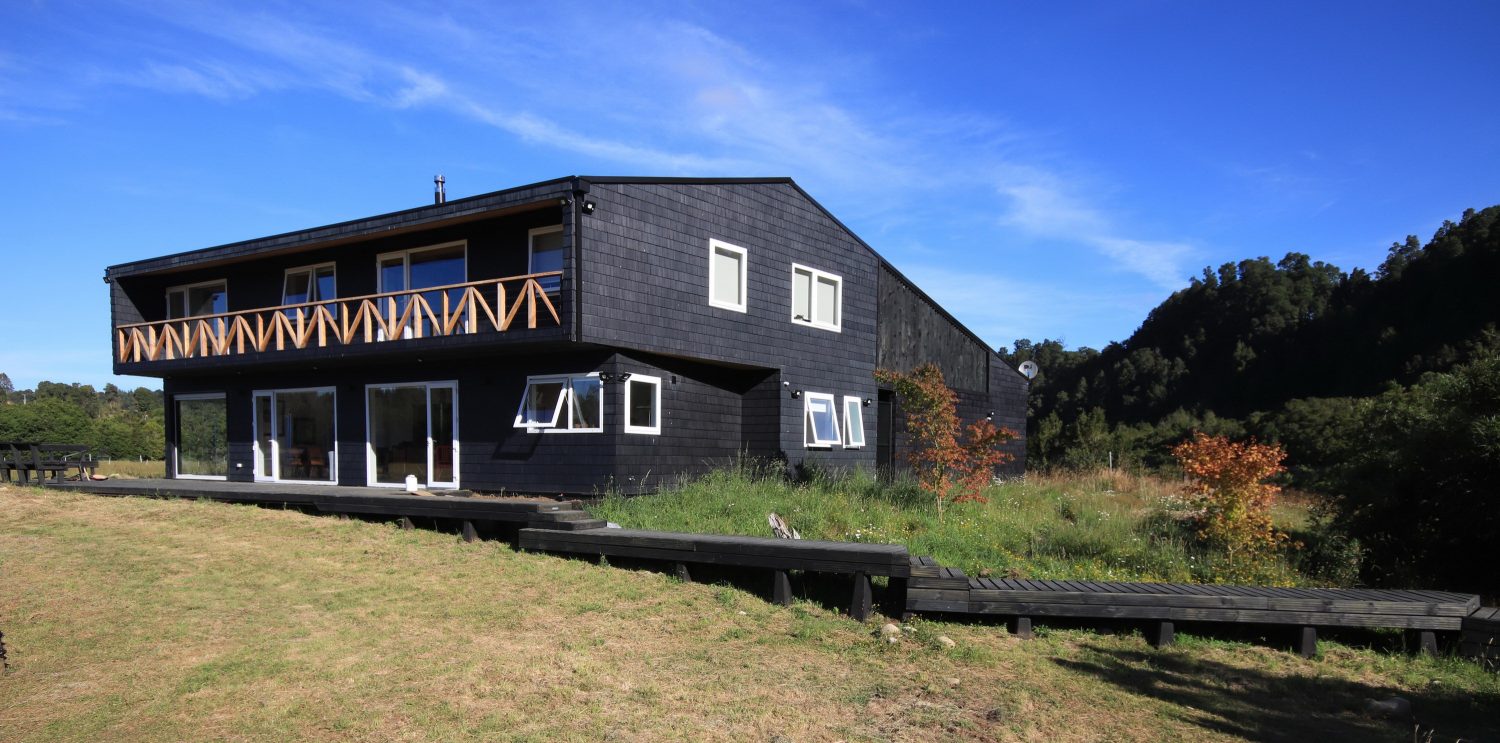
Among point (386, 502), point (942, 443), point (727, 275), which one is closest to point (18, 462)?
point (386, 502)

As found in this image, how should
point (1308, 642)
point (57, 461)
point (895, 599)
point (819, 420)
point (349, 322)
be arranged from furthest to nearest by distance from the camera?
point (57, 461)
point (819, 420)
point (349, 322)
point (895, 599)
point (1308, 642)

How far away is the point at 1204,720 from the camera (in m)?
5.69

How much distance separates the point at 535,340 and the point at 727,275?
4.03 m

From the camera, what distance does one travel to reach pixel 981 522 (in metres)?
11.4

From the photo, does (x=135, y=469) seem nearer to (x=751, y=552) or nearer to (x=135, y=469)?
(x=135, y=469)

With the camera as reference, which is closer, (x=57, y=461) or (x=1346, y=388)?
(x=57, y=461)

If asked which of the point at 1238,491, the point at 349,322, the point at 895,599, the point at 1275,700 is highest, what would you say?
the point at 349,322

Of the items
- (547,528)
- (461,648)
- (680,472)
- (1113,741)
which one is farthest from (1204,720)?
(680,472)

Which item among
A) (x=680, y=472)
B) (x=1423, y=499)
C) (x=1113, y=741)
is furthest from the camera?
(x=680, y=472)

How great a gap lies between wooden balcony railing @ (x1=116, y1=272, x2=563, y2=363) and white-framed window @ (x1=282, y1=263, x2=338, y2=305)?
282 millimetres

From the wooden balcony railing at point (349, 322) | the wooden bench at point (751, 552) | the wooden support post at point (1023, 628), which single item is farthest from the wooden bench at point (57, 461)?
the wooden support post at point (1023, 628)

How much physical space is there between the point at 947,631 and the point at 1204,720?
2.22 meters

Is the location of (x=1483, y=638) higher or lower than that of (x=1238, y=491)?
→ lower

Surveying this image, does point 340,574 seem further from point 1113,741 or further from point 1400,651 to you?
point 1400,651
